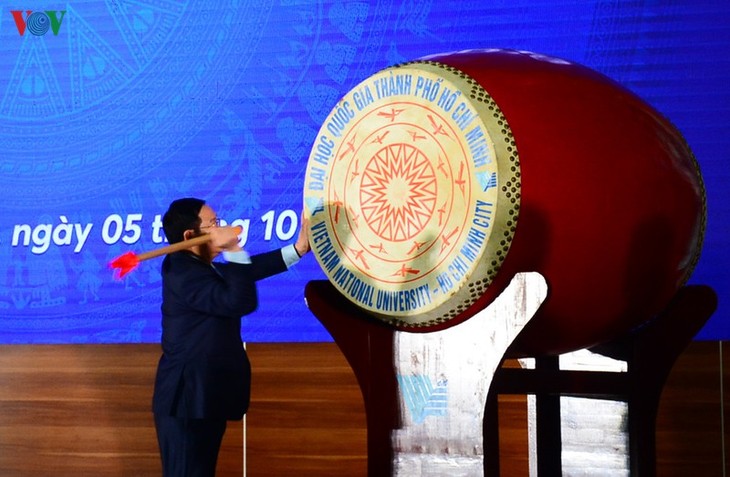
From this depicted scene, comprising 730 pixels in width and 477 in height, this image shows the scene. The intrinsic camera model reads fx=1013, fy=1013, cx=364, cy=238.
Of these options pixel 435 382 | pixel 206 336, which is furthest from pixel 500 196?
pixel 206 336

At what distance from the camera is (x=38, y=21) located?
10.9 ft

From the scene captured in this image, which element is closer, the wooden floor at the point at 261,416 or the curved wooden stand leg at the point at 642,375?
the curved wooden stand leg at the point at 642,375

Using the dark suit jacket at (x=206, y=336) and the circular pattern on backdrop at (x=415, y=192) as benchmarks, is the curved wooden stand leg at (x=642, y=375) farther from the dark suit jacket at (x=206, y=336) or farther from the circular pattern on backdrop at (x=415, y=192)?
the dark suit jacket at (x=206, y=336)

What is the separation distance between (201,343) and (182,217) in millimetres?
304

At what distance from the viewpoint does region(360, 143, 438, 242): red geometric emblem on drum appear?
153 cm

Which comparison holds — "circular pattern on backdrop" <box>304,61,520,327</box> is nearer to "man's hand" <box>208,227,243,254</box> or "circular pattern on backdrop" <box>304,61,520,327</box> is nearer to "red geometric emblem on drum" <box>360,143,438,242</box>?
"red geometric emblem on drum" <box>360,143,438,242</box>


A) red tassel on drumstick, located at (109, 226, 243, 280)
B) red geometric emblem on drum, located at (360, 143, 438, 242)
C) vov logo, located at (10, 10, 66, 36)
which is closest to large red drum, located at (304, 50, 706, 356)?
red geometric emblem on drum, located at (360, 143, 438, 242)

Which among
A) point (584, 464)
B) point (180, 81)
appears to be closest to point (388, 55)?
point (180, 81)

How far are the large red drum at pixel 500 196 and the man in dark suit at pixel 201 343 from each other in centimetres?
65

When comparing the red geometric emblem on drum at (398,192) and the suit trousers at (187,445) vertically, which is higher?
the red geometric emblem on drum at (398,192)

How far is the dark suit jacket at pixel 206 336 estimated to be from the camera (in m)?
2.24

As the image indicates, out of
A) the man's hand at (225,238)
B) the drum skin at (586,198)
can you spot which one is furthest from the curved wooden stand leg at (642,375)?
the man's hand at (225,238)

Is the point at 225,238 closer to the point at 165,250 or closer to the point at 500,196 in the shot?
the point at 165,250

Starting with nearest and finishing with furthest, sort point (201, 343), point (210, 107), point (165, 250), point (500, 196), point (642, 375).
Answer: point (500, 196), point (642, 375), point (165, 250), point (201, 343), point (210, 107)
